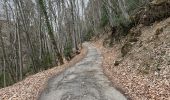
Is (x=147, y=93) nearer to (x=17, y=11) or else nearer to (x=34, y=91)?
(x=34, y=91)

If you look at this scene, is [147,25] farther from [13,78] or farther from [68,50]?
[13,78]

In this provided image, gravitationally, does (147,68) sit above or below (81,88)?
above

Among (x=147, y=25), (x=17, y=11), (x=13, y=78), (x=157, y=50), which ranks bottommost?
(x=13, y=78)

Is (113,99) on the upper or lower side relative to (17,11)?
lower

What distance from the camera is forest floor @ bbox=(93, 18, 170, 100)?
392 inches

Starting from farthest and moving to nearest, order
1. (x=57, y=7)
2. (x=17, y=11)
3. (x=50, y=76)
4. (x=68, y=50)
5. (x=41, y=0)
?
(x=57, y=7) < (x=68, y=50) < (x=17, y=11) < (x=41, y=0) < (x=50, y=76)

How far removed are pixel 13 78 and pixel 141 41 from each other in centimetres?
1399

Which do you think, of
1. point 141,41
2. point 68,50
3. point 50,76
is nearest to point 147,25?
point 141,41

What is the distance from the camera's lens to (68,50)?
28.1 meters

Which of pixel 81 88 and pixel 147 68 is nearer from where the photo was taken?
pixel 81 88

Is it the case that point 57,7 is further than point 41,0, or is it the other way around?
point 57,7

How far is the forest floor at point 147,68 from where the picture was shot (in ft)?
32.6

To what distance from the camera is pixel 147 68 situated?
12.2 metres

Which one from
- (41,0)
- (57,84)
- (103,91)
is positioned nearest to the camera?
(103,91)
